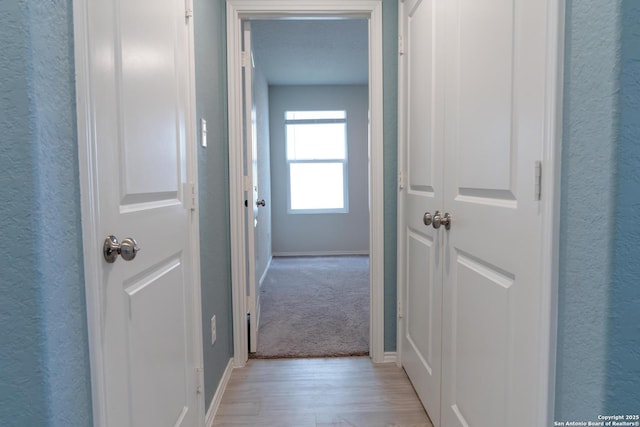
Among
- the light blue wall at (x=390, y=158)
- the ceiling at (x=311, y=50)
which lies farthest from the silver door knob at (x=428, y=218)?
the ceiling at (x=311, y=50)

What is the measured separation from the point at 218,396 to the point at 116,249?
4.35 ft

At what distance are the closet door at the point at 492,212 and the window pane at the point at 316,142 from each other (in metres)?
4.20

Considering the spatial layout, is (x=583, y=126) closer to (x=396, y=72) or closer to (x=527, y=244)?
(x=527, y=244)

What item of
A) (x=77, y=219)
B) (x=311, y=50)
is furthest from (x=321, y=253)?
(x=77, y=219)

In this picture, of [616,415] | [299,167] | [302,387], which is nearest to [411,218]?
[302,387]

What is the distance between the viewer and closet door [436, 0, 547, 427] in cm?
93

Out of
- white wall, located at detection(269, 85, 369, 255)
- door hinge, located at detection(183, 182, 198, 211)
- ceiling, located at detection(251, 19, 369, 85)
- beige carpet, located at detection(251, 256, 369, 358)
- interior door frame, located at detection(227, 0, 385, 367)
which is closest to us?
door hinge, located at detection(183, 182, 198, 211)

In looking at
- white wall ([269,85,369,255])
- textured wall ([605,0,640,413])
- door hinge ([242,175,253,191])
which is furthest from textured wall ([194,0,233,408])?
white wall ([269,85,369,255])

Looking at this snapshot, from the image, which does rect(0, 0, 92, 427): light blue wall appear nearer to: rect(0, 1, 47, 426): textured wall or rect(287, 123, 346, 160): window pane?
rect(0, 1, 47, 426): textured wall

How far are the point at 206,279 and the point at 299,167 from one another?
13.2 ft

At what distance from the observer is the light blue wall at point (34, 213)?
25.8 inches

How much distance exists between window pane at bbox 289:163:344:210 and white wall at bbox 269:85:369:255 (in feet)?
0.44

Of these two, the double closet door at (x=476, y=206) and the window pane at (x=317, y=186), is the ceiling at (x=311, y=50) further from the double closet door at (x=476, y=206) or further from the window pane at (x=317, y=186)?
the double closet door at (x=476, y=206)

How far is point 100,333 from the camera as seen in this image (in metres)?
0.85
